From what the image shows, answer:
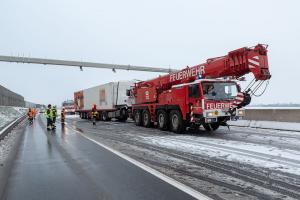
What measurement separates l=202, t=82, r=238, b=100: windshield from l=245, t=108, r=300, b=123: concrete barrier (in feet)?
14.4

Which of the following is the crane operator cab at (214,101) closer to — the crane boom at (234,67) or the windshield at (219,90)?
the windshield at (219,90)

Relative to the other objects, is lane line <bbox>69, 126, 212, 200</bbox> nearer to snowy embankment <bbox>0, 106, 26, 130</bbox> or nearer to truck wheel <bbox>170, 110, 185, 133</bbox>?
truck wheel <bbox>170, 110, 185, 133</bbox>

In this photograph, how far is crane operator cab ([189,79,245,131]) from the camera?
14.6m

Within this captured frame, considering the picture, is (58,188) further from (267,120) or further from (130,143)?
(267,120)

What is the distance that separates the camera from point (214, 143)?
40.0ft

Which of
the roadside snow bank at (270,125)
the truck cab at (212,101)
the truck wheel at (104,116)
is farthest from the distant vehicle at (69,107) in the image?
the truck cab at (212,101)

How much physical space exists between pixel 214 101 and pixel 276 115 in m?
6.02

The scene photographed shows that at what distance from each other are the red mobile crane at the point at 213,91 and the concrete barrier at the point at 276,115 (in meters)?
4.00

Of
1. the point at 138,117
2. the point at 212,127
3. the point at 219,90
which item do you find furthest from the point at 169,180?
the point at 138,117

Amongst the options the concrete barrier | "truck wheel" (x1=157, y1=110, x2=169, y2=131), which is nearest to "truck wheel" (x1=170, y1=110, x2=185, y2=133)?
"truck wheel" (x1=157, y1=110, x2=169, y2=131)

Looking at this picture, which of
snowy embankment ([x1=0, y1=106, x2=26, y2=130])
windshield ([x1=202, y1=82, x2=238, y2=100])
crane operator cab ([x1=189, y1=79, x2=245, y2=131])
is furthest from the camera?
snowy embankment ([x1=0, y1=106, x2=26, y2=130])

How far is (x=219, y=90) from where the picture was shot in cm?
1513

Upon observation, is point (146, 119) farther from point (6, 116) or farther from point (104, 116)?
point (6, 116)

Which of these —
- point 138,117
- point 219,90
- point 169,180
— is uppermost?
point 219,90
